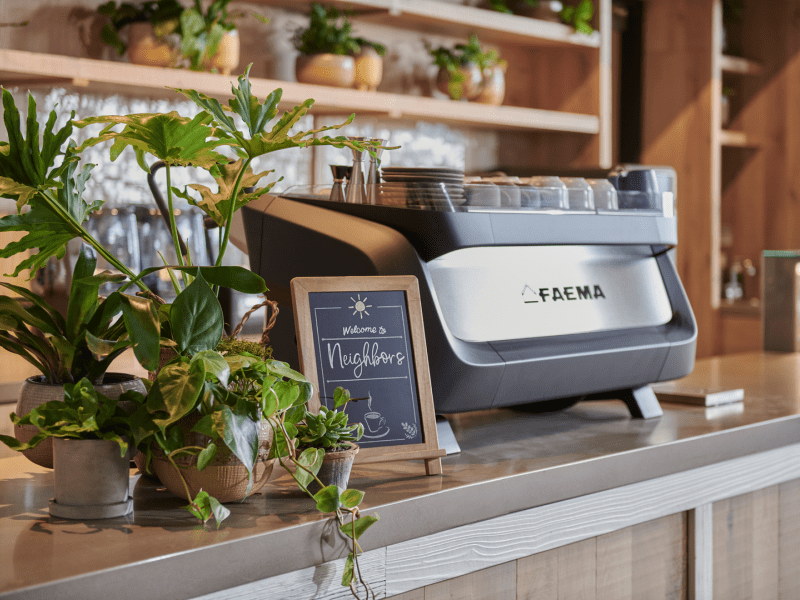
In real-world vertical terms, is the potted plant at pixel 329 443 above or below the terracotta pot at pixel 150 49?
below

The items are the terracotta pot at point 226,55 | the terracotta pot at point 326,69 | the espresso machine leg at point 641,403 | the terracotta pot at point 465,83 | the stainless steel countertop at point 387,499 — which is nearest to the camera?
the stainless steel countertop at point 387,499

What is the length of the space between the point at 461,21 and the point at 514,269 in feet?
7.97

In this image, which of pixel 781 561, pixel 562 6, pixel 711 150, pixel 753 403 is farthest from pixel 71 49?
pixel 711 150

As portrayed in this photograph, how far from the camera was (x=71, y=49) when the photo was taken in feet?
9.87

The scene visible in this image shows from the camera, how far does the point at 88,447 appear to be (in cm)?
86

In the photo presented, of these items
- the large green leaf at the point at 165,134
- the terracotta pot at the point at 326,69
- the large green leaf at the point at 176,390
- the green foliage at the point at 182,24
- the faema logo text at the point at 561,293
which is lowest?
the large green leaf at the point at 176,390

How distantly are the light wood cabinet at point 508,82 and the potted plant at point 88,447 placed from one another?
6.29 feet

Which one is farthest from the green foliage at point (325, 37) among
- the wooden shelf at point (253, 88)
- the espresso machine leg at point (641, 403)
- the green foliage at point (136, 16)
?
the espresso machine leg at point (641, 403)

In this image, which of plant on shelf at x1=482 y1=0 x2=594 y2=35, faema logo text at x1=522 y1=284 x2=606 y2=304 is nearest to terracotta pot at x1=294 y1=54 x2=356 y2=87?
plant on shelf at x1=482 y1=0 x2=594 y2=35

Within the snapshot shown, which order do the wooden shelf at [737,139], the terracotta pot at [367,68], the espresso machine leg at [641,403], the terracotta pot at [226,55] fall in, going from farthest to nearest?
the wooden shelf at [737,139] → the terracotta pot at [367,68] → the terracotta pot at [226,55] → the espresso machine leg at [641,403]

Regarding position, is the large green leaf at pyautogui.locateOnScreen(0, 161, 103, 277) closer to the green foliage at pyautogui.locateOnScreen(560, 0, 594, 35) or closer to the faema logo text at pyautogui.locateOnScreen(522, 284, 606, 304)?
the faema logo text at pyautogui.locateOnScreen(522, 284, 606, 304)

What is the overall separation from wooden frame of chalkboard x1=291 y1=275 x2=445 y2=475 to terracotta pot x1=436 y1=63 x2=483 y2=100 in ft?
8.70

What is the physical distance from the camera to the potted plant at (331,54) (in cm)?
322

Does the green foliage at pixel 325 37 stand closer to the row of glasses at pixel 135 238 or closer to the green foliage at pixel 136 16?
the green foliage at pixel 136 16
